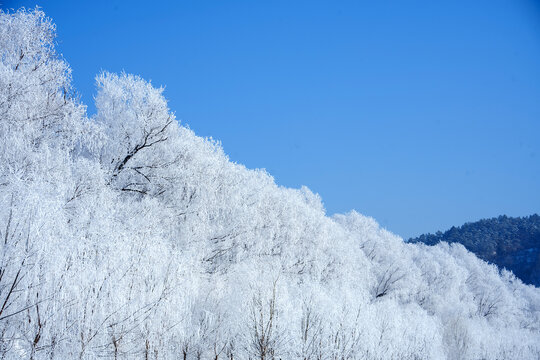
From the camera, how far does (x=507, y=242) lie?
433ft

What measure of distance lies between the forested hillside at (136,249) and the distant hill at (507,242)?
10837cm

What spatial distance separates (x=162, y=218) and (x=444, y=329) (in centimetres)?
2389

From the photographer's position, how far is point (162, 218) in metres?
19.5

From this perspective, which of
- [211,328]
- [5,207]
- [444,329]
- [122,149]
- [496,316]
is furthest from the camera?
[496,316]

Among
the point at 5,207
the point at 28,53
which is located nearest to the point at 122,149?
the point at 28,53

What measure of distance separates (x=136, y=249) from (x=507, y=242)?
144649mm

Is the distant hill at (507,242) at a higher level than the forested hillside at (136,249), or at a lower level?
higher

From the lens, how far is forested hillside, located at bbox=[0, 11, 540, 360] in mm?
8961

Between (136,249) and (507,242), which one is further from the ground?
(507,242)

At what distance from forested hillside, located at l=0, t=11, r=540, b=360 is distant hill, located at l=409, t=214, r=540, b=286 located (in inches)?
4266

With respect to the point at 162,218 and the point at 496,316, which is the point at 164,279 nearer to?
the point at 162,218

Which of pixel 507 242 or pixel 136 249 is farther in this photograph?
pixel 507 242

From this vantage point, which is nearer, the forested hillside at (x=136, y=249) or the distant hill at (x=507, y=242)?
the forested hillside at (x=136, y=249)

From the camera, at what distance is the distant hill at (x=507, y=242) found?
124125 millimetres
